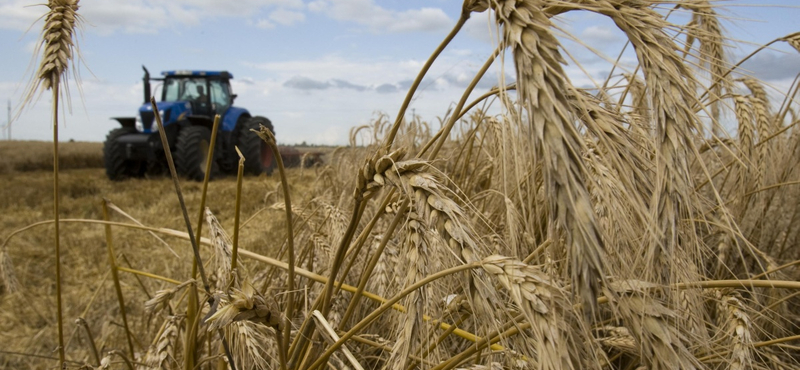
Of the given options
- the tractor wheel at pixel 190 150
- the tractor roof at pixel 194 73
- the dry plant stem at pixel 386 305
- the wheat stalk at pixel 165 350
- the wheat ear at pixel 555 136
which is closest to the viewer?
the wheat ear at pixel 555 136

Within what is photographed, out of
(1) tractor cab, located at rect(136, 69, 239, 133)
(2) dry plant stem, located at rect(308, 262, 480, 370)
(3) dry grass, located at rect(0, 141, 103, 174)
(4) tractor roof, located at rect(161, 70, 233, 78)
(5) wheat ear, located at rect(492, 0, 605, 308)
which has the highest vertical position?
(4) tractor roof, located at rect(161, 70, 233, 78)

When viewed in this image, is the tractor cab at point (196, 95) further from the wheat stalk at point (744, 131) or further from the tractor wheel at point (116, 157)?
the wheat stalk at point (744, 131)

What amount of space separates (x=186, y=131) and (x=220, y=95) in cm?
161

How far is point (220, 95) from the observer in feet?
38.3

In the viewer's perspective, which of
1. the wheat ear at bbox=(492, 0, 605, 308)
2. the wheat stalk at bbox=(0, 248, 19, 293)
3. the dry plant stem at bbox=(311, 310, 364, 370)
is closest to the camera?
the wheat ear at bbox=(492, 0, 605, 308)

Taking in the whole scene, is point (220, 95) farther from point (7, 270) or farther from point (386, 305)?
point (386, 305)

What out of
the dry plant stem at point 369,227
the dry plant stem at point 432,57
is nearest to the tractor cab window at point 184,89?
the dry plant stem at point 369,227

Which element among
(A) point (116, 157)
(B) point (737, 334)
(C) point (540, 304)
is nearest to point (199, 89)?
(A) point (116, 157)

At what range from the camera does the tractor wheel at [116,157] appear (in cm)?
1111

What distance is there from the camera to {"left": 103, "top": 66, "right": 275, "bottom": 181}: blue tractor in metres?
10.6

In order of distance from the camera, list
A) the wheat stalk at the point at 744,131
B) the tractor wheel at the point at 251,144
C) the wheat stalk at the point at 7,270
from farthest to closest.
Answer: the tractor wheel at the point at 251,144 < the wheat stalk at the point at 7,270 < the wheat stalk at the point at 744,131

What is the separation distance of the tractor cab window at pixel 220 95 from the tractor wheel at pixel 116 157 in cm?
183

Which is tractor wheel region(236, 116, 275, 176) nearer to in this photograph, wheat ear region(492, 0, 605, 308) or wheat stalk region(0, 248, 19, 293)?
wheat stalk region(0, 248, 19, 293)

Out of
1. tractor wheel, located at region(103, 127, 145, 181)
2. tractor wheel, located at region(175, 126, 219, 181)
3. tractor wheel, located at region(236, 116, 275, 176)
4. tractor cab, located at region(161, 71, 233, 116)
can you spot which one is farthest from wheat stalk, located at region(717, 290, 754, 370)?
tractor wheel, located at region(103, 127, 145, 181)
